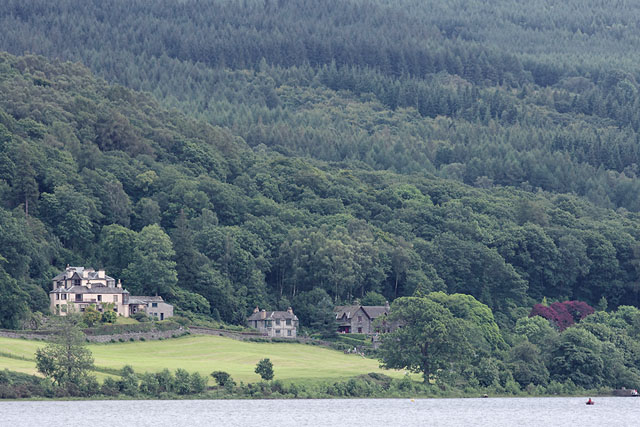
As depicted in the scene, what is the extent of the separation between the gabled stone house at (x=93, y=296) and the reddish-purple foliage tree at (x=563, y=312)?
158 feet

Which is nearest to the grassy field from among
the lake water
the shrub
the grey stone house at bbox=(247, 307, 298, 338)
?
the shrub

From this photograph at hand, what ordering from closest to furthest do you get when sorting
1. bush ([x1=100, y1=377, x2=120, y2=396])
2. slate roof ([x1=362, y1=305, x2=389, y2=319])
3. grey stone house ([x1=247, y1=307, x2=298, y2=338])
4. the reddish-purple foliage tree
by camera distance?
bush ([x1=100, y1=377, x2=120, y2=396])
grey stone house ([x1=247, y1=307, x2=298, y2=338])
slate roof ([x1=362, y1=305, x2=389, y2=319])
the reddish-purple foliage tree

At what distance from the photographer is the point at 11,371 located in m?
105

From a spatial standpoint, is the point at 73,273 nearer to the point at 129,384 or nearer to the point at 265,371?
the point at 265,371

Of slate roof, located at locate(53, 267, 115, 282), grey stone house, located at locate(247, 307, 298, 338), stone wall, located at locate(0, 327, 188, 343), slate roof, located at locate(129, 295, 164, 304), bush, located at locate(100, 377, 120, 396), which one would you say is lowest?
bush, located at locate(100, 377, 120, 396)

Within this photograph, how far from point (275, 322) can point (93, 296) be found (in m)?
22.7

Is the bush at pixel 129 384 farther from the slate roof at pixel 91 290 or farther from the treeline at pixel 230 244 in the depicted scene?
the slate roof at pixel 91 290

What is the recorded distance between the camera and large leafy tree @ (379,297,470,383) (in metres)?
118

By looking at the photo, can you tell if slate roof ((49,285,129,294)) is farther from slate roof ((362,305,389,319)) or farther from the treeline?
slate roof ((362,305,389,319))

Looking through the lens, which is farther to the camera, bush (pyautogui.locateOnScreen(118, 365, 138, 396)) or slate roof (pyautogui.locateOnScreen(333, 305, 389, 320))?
slate roof (pyautogui.locateOnScreen(333, 305, 389, 320))

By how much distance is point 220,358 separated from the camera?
12781 centimetres

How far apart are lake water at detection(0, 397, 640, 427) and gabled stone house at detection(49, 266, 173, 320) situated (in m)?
41.2

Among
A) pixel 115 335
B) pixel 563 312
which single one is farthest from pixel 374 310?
pixel 115 335

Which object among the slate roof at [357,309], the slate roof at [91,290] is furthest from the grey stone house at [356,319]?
the slate roof at [91,290]
